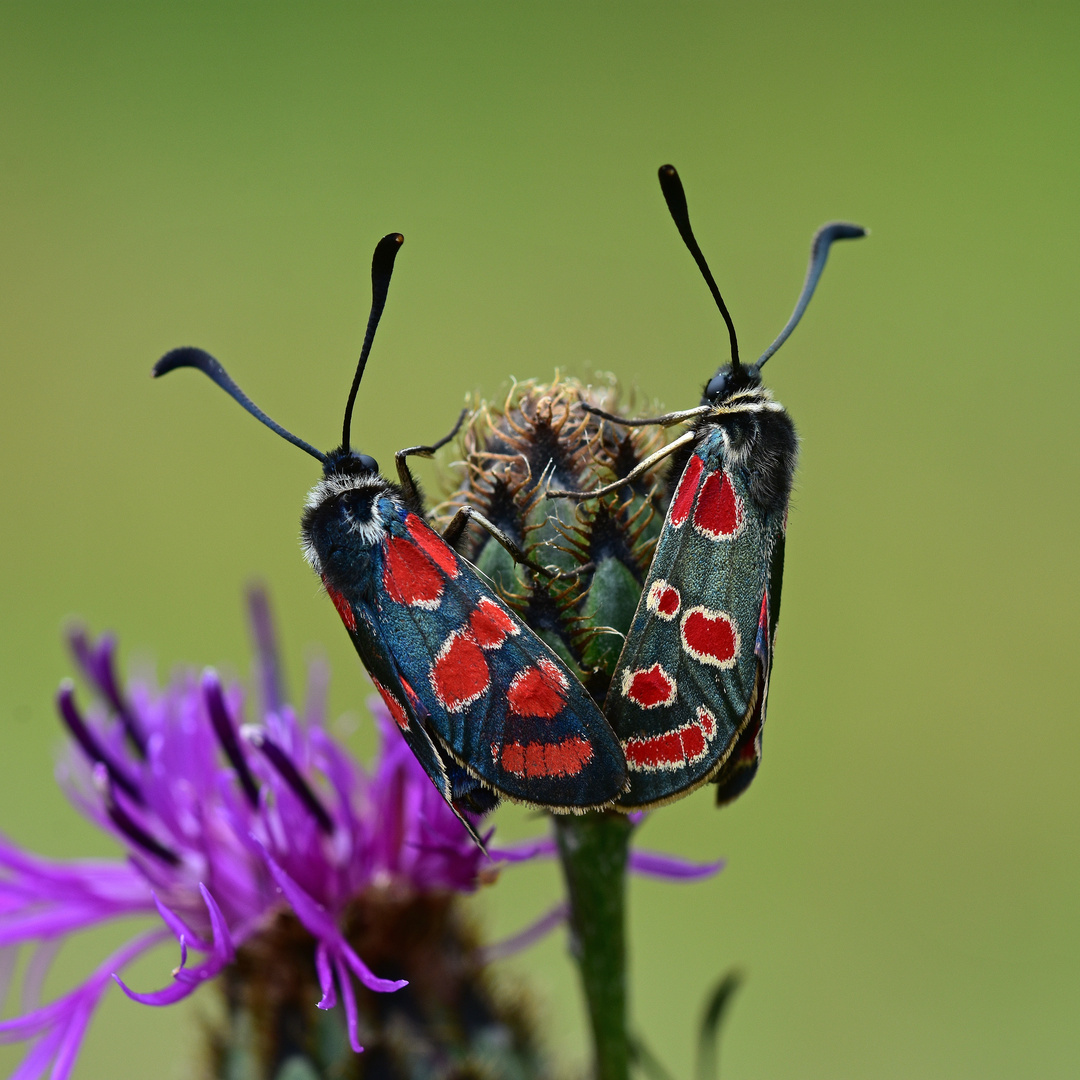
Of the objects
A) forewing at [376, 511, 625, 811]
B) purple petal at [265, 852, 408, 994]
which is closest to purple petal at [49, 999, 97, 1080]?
purple petal at [265, 852, 408, 994]

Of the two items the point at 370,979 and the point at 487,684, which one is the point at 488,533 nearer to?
the point at 487,684

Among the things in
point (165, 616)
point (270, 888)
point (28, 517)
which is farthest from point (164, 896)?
point (28, 517)

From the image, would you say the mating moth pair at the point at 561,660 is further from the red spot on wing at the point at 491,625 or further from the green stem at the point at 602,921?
the green stem at the point at 602,921

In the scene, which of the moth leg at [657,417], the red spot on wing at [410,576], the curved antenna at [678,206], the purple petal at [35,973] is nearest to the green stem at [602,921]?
the red spot on wing at [410,576]

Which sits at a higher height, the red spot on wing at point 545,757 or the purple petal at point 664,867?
the red spot on wing at point 545,757

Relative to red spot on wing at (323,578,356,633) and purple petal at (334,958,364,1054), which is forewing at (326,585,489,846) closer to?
red spot on wing at (323,578,356,633)

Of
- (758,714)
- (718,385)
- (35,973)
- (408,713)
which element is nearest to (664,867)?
(758,714)
